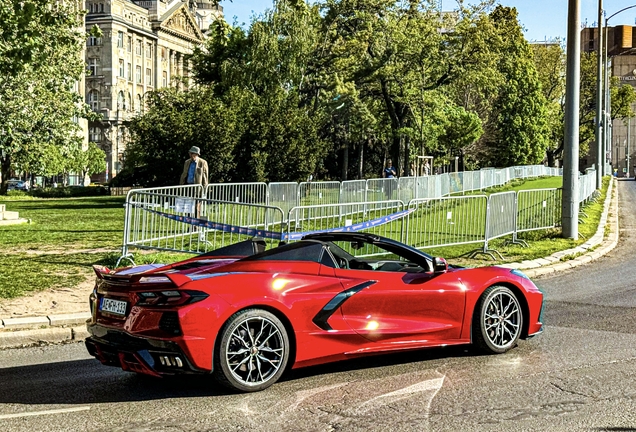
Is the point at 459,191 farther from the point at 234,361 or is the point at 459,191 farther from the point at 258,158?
the point at 234,361

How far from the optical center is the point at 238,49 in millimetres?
48312

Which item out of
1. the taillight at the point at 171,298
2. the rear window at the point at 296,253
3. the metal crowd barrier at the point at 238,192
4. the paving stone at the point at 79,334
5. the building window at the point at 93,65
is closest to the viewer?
the taillight at the point at 171,298

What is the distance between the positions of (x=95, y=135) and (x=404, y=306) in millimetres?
102264

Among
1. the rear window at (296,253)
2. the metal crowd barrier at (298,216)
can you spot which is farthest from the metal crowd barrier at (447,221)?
the rear window at (296,253)

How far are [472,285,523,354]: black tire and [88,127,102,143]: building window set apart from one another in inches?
3984

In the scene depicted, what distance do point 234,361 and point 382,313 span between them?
1442 mm

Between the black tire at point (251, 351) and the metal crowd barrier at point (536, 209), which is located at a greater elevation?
the metal crowd barrier at point (536, 209)

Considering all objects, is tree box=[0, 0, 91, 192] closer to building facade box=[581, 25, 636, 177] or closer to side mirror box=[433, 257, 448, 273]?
side mirror box=[433, 257, 448, 273]

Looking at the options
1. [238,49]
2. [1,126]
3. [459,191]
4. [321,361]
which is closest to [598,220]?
[459,191]

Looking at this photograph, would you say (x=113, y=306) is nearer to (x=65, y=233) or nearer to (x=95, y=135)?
(x=65, y=233)

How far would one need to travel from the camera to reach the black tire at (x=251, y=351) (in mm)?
6691

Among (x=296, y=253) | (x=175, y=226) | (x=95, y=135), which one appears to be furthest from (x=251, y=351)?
(x=95, y=135)

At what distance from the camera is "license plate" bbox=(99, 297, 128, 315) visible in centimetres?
682

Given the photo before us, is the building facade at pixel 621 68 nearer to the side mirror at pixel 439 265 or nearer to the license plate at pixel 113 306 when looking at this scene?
the side mirror at pixel 439 265
